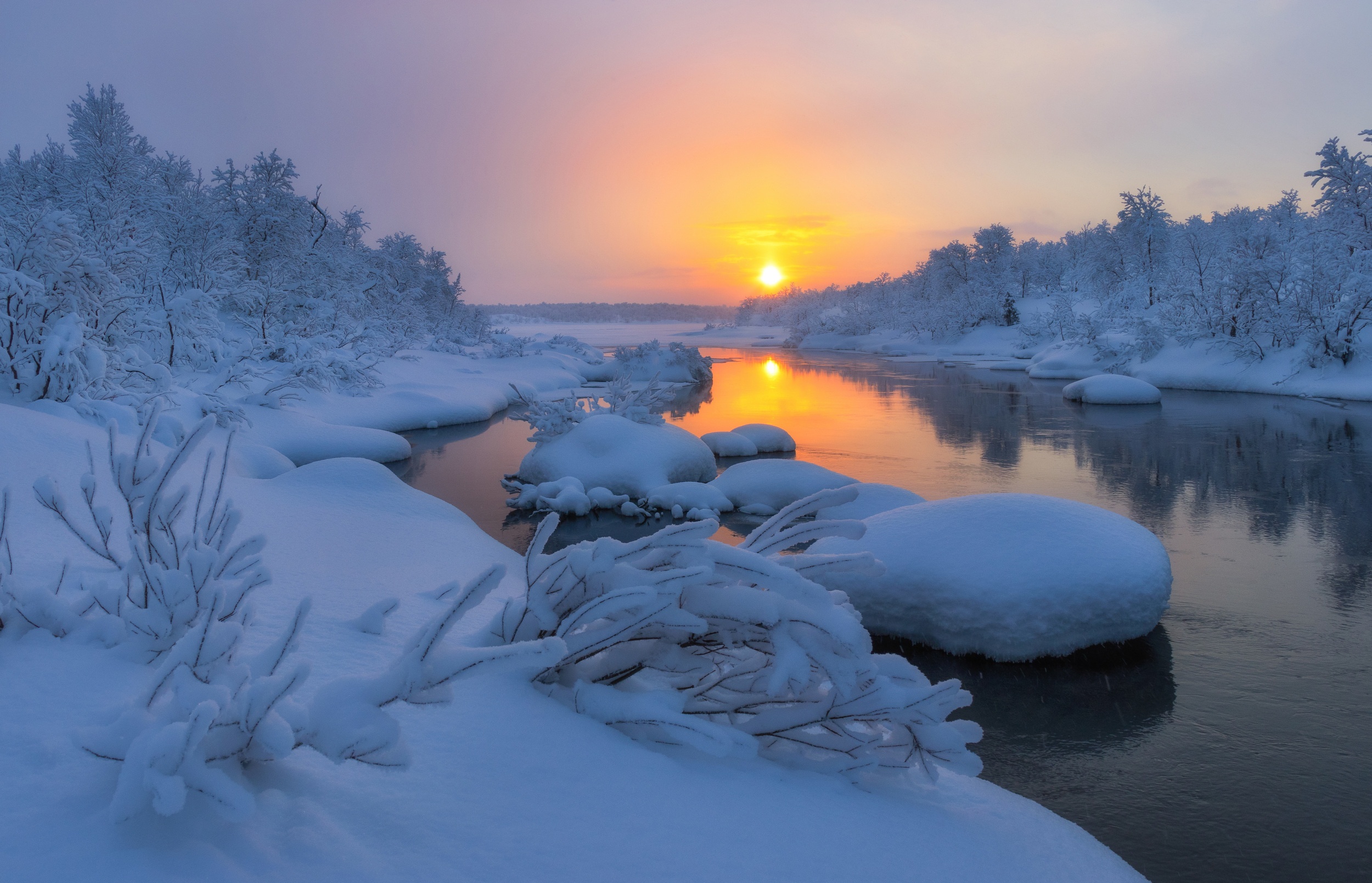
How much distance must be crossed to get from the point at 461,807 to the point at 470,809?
20 mm

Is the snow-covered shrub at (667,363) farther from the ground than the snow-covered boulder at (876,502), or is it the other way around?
the snow-covered shrub at (667,363)

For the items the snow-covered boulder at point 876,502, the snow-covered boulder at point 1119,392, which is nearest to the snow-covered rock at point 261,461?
the snow-covered boulder at point 876,502

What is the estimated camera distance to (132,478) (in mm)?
2131

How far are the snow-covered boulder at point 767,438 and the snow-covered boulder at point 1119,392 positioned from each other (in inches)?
548

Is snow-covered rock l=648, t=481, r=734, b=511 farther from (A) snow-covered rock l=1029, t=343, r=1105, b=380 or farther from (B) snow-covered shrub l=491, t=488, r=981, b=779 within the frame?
(A) snow-covered rock l=1029, t=343, r=1105, b=380

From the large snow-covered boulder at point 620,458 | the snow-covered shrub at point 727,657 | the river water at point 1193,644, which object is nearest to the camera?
the snow-covered shrub at point 727,657

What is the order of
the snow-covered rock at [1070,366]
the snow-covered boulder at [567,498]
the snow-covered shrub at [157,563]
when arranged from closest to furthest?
the snow-covered shrub at [157,563]
the snow-covered boulder at [567,498]
the snow-covered rock at [1070,366]

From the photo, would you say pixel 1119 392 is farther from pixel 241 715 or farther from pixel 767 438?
pixel 241 715

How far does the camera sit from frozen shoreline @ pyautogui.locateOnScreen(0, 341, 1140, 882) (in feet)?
4.59

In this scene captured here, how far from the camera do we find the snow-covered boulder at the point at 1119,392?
25234mm

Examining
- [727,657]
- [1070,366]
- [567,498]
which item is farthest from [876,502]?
[1070,366]

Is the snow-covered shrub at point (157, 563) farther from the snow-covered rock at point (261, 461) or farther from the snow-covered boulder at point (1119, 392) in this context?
the snow-covered boulder at point (1119, 392)

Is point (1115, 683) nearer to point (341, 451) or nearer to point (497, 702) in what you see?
point (497, 702)

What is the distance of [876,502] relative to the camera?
9227mm
